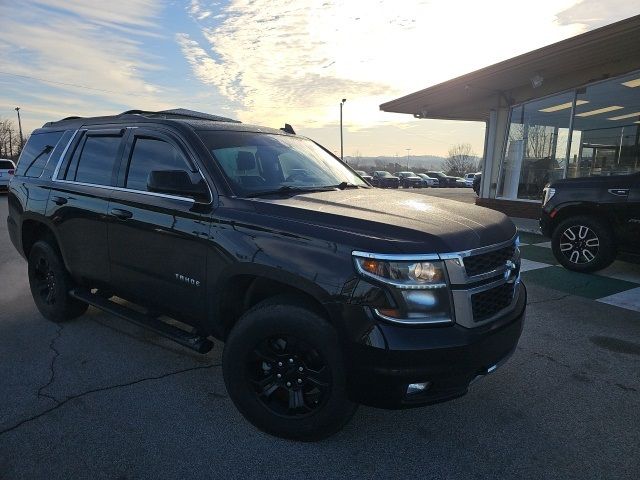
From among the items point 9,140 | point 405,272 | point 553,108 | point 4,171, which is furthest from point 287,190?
point 9,140

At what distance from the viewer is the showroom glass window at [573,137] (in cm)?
1039

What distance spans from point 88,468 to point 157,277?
1.25m

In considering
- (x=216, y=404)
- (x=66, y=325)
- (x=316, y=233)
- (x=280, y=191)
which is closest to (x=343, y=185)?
(x=280, y=191)

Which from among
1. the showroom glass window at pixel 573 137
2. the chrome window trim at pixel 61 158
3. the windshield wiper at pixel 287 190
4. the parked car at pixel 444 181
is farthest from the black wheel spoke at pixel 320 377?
the parked car at pixel 444 181

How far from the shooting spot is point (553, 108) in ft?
39.7

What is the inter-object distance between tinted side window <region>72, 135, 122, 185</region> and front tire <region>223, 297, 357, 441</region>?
1903mm

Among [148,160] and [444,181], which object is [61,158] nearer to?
[148,160]

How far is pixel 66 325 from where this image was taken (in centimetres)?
436

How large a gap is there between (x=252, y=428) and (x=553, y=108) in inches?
488

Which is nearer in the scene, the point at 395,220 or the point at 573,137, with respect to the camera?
the point at 395,220

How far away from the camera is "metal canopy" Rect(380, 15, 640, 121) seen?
334 inches

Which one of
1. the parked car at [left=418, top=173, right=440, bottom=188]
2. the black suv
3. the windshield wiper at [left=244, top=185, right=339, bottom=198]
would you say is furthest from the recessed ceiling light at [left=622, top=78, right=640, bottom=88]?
the parked car at [left=418, top=173, right=440, bottom=188]

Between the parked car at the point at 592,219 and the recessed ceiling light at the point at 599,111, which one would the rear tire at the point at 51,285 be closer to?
the parked car at the point at 592,219

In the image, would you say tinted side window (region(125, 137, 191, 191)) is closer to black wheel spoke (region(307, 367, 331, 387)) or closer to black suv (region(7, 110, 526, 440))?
black suv (region(7, 110, 526, 440))
